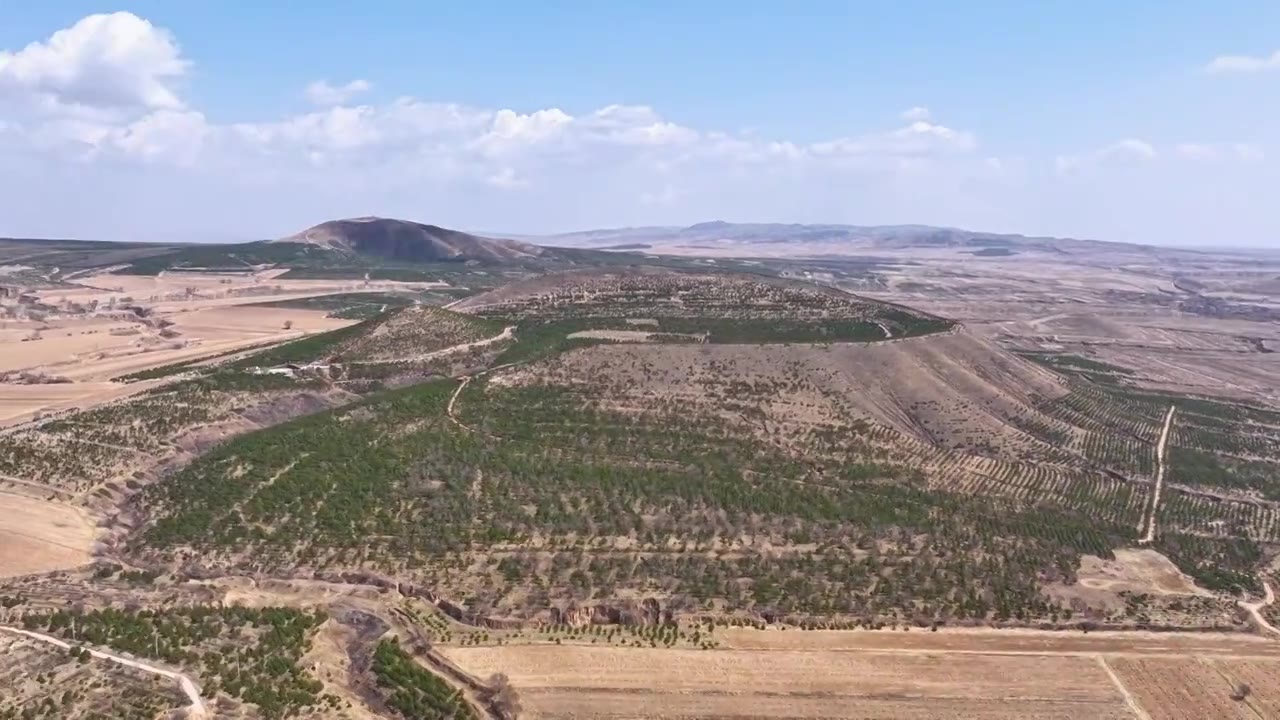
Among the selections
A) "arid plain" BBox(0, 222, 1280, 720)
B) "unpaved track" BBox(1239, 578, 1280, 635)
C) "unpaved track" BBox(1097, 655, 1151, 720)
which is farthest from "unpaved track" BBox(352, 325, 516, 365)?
"unpaved track" BBox(1239, 578, 1280, 635)

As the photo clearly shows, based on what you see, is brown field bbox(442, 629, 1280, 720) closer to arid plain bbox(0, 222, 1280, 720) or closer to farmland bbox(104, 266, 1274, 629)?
arid plain bbox(0, 222, 1280, 720)

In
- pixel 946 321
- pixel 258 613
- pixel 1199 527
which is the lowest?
pixel 1199 527

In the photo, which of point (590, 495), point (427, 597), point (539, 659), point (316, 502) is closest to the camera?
point (539, 659)

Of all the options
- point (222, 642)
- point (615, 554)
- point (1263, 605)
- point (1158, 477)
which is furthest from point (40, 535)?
point (1158, 477)

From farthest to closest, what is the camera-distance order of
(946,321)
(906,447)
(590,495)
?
(946,321) < (906,447) < (590,495)

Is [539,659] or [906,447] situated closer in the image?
[539,659]

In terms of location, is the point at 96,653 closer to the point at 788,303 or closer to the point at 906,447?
the point at 906,447

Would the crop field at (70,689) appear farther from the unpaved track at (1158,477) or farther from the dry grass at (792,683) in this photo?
the unpaved track at (1158,477)

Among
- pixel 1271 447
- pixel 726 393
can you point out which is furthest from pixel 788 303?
pixel 1271 447

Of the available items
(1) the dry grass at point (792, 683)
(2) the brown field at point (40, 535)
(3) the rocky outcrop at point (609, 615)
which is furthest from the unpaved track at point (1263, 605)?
(2) the brown field at point (40, 535)
